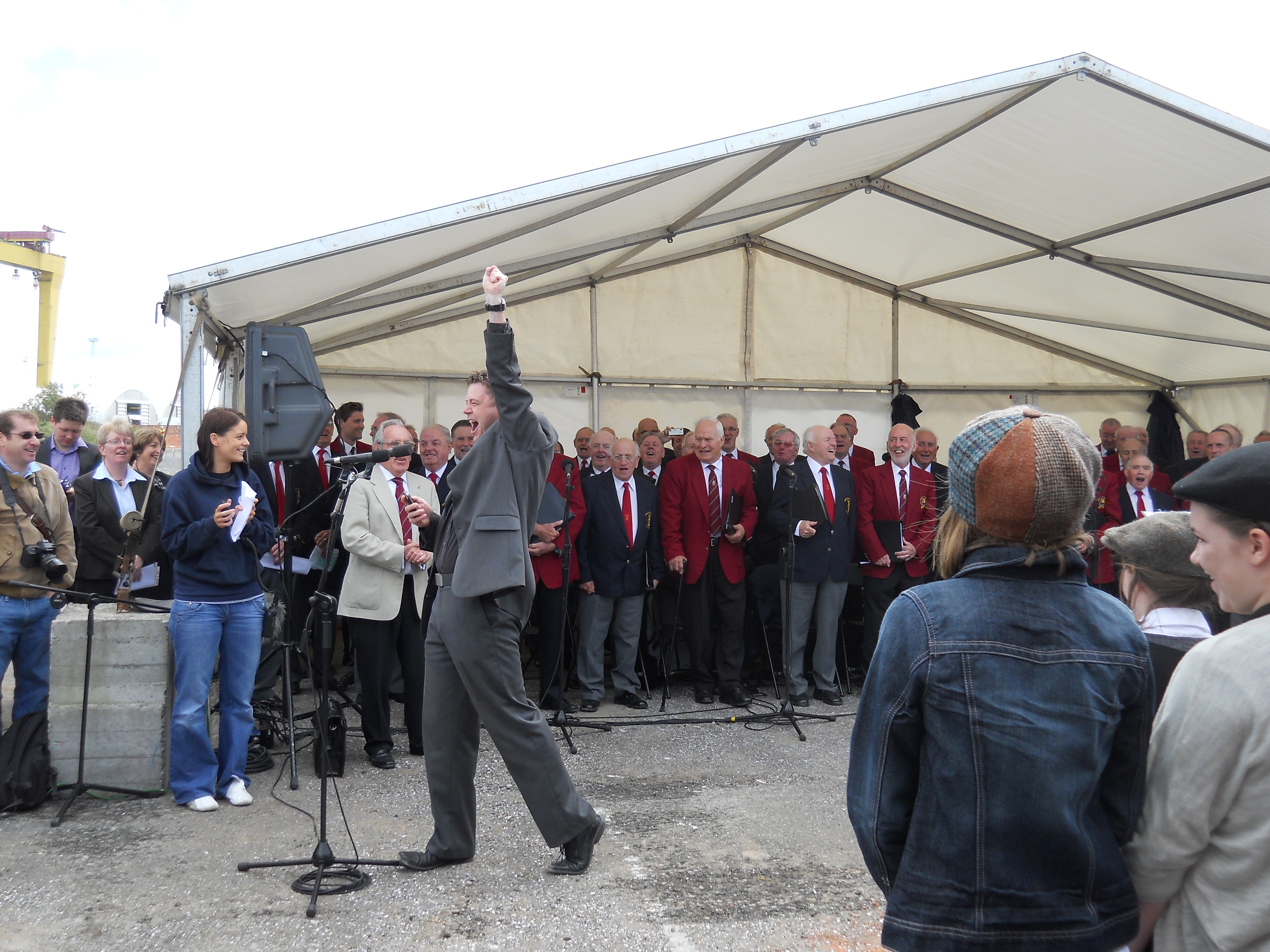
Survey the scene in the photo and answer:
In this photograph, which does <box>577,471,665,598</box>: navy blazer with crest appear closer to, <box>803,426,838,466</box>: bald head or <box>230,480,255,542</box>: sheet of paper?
<box>803,426,838,466</box>: bald head

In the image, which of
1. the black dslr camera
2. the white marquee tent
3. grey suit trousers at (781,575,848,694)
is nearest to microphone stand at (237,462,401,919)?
the black dslr camera

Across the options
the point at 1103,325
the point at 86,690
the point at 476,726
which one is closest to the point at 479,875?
the point at 476,726

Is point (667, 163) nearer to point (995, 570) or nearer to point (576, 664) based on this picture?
point (576, 664)

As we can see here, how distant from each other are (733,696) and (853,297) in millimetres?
5376

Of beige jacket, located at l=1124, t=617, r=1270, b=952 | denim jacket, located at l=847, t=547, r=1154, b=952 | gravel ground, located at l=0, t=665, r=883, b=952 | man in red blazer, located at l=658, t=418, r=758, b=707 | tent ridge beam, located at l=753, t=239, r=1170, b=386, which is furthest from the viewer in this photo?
tent ridge beam, located at l=753, t=239, r=1170, b=386

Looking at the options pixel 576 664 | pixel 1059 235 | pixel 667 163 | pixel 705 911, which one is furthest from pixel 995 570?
pixel 1059 235

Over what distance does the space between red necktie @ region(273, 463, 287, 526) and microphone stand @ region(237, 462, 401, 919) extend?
315 centimetres

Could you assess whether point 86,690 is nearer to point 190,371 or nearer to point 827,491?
point 190,371

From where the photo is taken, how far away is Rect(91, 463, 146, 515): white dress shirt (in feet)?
18.3

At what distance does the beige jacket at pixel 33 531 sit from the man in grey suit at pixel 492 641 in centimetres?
235

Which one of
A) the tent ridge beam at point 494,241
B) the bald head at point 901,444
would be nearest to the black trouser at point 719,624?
the bald head at point 901,444

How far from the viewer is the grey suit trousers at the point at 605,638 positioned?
672 centimetres

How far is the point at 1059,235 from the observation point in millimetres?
8180

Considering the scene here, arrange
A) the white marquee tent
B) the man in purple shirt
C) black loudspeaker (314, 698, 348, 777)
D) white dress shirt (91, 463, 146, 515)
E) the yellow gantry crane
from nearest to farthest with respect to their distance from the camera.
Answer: black loudspeaker (314, 698, 348, 777) → white dress shirt (91, 463, 146, 515) → the white marquee tent → the man in purple shirt → the yellow gantry crane
